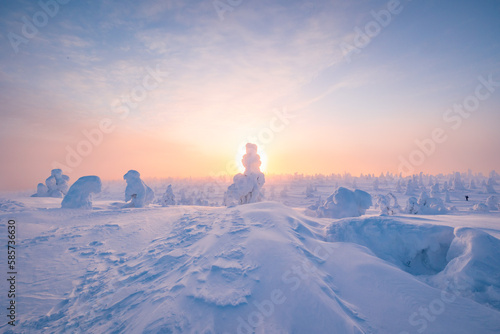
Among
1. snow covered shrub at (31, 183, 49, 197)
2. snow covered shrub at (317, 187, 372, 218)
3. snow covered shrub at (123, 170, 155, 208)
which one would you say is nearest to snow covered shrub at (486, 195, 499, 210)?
snow covered shrub at (317, 187, 372, 218)

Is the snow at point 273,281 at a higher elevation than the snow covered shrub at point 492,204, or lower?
higher

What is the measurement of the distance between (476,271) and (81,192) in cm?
2771

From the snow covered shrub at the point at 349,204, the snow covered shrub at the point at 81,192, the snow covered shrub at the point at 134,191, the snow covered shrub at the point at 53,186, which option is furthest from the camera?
the snow covered shrub at the point at 53,186

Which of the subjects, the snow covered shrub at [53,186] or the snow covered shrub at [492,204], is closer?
the snow covered shrub at [53,186]

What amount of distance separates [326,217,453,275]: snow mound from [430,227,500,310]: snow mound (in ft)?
2.95

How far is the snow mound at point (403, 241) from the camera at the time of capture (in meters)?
6.78

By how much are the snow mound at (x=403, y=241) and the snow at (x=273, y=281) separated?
0.11ft

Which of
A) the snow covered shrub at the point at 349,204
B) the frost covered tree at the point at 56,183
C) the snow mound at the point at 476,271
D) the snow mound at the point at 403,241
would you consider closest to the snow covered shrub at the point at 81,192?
the frost covered tree at the point at 56,183

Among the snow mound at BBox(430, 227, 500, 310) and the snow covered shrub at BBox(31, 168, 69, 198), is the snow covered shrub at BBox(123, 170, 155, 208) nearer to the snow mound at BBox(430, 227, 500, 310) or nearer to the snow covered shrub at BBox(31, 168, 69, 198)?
the snow covered shrub at BBox(31, 168, 69, 198)

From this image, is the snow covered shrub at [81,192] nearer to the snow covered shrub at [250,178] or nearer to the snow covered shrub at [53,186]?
the snow covered shrub at [250,178]

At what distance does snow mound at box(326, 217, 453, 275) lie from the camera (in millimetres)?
6781

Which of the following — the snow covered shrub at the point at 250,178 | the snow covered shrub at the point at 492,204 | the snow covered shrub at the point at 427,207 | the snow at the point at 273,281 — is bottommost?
the snow covered shrub at the point at 492,204

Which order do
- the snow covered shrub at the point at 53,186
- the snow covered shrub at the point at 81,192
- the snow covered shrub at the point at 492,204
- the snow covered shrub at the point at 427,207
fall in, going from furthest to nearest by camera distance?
the snow covered shrub at the point at 492,204 → the snow covered shrub at the point at 53,186 → the snow covered shrub at the point at 427,207 → the snow covered shrub at the point at 81,192

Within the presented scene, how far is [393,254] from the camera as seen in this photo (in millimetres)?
7117
